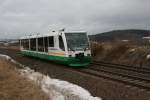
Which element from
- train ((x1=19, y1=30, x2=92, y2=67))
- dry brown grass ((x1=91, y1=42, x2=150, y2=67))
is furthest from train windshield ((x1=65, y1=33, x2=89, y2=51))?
dry brown grass ((x1=91, y1=42, x2=150, y2=67))

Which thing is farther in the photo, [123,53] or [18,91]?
[123,53]

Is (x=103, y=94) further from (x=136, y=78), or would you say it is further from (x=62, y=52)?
(x=62, y=52)

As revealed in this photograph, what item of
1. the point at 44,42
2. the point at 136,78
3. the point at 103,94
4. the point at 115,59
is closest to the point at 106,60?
the point at 115,59

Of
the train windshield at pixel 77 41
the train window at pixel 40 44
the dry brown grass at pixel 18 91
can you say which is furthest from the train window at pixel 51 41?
the dry brown grass at pixel 18 91

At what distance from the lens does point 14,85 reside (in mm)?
11641

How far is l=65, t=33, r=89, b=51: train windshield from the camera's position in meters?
22.4

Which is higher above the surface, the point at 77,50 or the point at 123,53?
the point at 77,50

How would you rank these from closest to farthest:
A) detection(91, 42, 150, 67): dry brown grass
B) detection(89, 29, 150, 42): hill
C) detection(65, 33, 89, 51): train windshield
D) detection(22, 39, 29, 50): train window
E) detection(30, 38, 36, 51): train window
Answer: detection(65, 33, 89, 51): train windshield
detection(91, 42, 150, 67): dry brown grass
detection(30, 38, 36, 51): train window
detection(22, 39, 29, 50): train window
detection(89, 29, 150, 42): hill

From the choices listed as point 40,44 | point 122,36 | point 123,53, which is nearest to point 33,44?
point 40,44

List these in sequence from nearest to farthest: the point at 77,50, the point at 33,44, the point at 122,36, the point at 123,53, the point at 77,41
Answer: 1. the point at 77,50
2. the point at 77,41
3. the point at 123,53
4. the point at 33,44
5. the point at 122,36

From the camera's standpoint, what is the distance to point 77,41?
22.9 metres

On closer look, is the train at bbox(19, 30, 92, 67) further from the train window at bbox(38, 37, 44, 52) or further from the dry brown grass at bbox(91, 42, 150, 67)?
the dry brown grass at bbox(91, 42, 150, 67)

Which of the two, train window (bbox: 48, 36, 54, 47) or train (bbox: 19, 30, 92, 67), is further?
train window (bbox: 48, 36, 54, 47)

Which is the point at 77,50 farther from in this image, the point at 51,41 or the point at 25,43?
the point at 25,43
